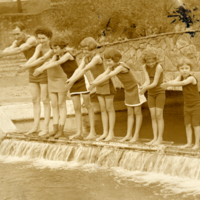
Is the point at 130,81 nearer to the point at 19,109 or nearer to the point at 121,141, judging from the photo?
the point at 121,141

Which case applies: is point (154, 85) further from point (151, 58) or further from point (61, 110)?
point (61, 110)

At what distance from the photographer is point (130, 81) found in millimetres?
7102

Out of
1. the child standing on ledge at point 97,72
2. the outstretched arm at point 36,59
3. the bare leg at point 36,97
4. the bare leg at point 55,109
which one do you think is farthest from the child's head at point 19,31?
the child standing on ledge at point 97,72

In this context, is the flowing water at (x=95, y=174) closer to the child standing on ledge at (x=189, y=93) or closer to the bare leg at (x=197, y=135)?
the bare leg at (x=197, y=135)

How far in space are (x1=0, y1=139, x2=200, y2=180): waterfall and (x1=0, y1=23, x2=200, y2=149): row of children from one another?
335 millimetres

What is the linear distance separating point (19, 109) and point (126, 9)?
265 inches

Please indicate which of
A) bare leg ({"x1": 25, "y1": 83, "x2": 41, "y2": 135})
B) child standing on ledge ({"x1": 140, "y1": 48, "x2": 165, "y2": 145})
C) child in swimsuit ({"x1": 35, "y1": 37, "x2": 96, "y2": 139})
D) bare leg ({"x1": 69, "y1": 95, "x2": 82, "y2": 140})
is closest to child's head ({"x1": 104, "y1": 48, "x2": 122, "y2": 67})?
child standing on ledge ({"x1": 140, "y1": 48, "x2": 165, "y2": 145})

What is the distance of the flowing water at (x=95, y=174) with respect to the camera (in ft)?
18.6

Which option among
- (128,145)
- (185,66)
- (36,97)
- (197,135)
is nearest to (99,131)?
(36,97)

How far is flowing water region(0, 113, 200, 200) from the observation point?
5.68m

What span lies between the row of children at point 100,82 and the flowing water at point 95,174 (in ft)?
1.29

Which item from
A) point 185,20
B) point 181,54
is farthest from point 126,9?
point 181,54

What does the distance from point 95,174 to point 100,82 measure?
1402 mm

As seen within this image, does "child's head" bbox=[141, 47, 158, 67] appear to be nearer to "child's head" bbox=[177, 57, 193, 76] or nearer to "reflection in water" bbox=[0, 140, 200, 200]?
"child's head" bbox=[177, 57, 193, 76]
